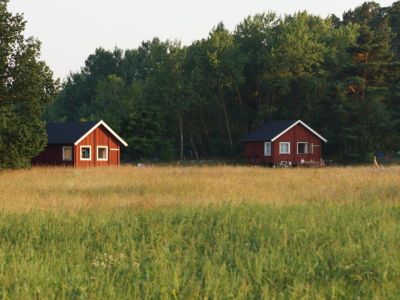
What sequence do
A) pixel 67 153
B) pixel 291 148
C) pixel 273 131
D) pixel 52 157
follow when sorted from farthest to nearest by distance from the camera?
pixel 273 131 → pixel 291 148 → pixel 52 157 → pixel 67 153

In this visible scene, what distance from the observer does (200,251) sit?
8.73 m

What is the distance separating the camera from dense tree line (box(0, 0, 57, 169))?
3212cm

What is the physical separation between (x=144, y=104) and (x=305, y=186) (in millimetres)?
43960

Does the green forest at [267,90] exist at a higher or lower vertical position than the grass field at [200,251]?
higher

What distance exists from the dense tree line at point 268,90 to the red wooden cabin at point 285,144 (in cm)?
374

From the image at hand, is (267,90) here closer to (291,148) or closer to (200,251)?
(291,148)

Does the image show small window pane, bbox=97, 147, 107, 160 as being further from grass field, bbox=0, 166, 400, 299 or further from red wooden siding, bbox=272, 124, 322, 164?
grass field, bbox=0, 166, 400, 299

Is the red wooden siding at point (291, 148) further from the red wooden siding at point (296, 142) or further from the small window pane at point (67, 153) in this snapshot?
the small window pane at point (67, 153)

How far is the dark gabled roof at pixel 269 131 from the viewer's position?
2034 inches

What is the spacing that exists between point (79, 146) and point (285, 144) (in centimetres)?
2082

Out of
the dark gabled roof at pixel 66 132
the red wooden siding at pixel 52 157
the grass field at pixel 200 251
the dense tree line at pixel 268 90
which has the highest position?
the dense tree line at pixel 268 90

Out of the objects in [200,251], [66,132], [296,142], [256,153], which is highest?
[66,132]

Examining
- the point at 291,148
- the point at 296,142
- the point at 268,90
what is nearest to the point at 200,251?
the point at 291,148

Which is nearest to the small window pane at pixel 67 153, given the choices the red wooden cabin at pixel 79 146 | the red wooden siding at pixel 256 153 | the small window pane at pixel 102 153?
the red wooden cabin at pixel 79 146
